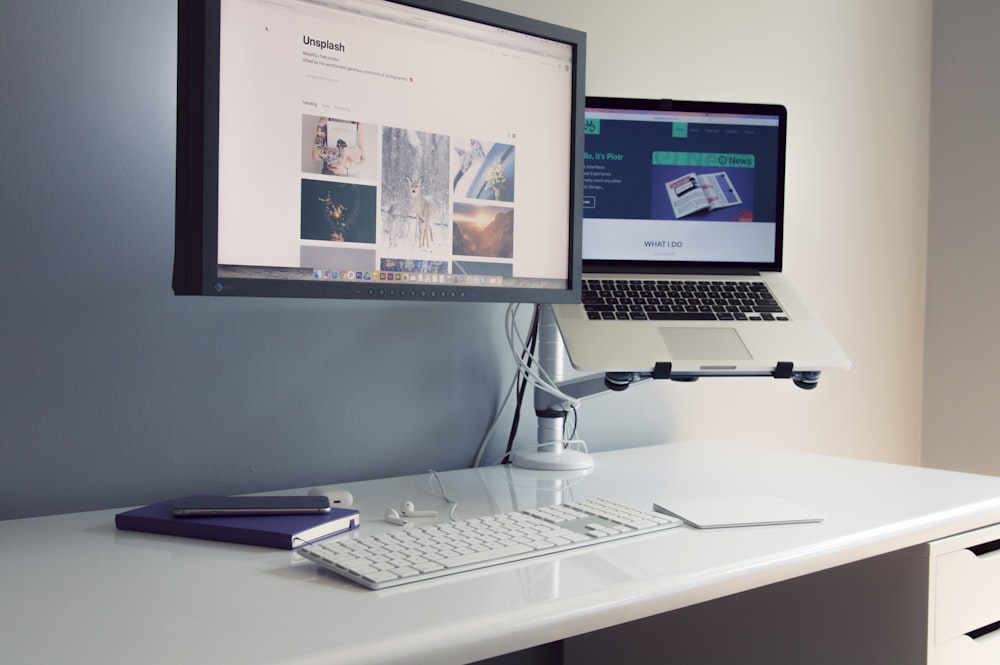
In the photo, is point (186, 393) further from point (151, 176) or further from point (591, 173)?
point (591, 173)

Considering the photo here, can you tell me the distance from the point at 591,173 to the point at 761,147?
0.28m

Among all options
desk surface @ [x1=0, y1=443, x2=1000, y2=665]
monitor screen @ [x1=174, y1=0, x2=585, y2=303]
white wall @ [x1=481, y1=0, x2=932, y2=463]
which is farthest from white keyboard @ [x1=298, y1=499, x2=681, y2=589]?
white wall @ [x1=481, y1=0, x2=932, y2=463]

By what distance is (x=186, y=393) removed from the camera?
1.03 meters

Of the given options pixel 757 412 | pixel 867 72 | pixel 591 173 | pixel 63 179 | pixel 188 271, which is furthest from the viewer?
pixel 867 72

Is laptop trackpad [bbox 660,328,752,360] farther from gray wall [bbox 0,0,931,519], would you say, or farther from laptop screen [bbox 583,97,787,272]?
gray wall [bbox 0,0,931,519]

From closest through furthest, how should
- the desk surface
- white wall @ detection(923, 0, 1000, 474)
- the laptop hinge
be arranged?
the desk surface → the laptop hinge → white wall @ detection(923, 0, 1000, 474)

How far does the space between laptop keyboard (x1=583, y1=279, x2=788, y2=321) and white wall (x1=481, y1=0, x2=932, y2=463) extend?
0.92ft

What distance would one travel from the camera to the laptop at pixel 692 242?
119cm

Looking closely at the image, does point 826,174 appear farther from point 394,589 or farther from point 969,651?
point 394,589

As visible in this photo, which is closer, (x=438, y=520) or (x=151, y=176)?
(x=438, y=520)

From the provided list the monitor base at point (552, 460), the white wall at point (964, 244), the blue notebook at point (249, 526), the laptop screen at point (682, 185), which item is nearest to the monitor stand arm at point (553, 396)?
the monitor base at point (552, 460)

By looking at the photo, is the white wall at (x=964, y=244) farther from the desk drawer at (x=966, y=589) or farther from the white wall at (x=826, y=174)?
the desk drawer at (x=966, y=589)

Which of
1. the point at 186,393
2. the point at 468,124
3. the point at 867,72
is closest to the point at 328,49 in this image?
the point at 468,124

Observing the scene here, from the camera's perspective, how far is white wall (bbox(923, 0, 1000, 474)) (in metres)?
1.90
